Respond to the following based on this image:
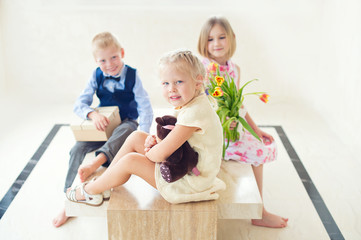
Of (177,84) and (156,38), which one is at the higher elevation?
(177,84)

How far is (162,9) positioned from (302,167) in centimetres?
193

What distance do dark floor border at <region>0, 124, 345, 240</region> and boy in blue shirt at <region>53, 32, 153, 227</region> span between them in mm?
446

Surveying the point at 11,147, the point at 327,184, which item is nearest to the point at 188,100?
the point at 327,184

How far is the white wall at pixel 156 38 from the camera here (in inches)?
149

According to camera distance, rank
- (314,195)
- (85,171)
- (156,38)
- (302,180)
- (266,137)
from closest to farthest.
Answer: (85,171)
(266,137)
(314,195)
(302,180)
(156,38)

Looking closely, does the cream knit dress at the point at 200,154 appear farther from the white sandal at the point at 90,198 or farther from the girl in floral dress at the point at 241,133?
the girl in floral dress at the point at 241,133

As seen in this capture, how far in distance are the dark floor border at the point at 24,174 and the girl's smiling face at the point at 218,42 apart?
145cm

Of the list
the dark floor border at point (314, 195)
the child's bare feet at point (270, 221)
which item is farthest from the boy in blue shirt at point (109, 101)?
the dark floor border at point (314, 195)

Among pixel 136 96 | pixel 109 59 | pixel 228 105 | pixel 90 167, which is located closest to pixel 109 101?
pixel 136 96

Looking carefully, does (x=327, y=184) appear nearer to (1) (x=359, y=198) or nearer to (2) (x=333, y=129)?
(1) (x=359, y=198)

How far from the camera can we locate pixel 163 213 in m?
1.71

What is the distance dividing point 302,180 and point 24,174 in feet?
5.99

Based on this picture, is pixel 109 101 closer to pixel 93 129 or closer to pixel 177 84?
pixel 93 129

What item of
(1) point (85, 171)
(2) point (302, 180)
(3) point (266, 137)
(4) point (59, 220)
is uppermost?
(1) point (85, 171)
